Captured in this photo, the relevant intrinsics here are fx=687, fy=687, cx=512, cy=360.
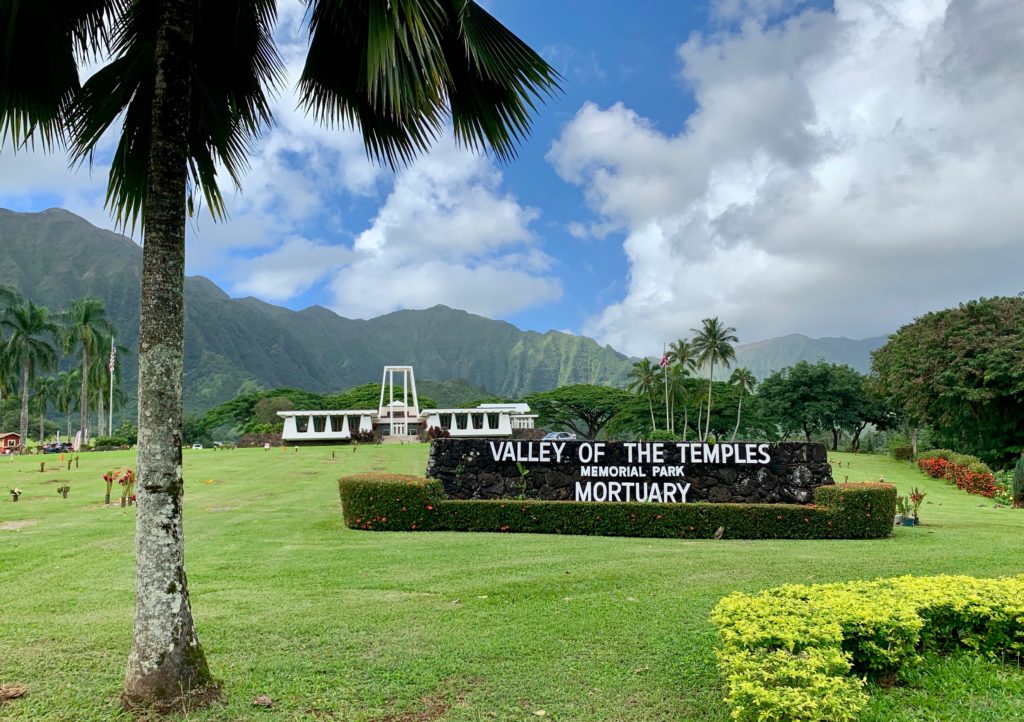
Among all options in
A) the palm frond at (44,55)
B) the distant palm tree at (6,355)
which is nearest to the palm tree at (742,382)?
the distant palm tree at (6,355)

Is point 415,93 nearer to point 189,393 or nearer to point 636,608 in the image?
point 636,608

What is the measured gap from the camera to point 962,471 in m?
24.5

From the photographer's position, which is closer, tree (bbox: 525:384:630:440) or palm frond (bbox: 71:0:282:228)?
palm frond (bbox: 71:0:282:228)

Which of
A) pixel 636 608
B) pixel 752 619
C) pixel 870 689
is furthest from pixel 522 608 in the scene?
pixel 870 689

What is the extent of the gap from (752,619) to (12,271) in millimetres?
190101

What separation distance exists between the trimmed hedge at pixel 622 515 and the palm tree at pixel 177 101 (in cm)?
691

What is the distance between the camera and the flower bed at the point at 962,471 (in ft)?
74.1

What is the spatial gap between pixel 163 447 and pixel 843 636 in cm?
401

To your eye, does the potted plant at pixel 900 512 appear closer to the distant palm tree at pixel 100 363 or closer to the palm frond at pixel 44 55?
the palm frond at pixel 44 55

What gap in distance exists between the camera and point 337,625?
539cm

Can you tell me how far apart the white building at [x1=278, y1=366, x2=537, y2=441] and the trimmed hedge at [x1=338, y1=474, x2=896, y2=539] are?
32.3 meters

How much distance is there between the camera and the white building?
43906 mm

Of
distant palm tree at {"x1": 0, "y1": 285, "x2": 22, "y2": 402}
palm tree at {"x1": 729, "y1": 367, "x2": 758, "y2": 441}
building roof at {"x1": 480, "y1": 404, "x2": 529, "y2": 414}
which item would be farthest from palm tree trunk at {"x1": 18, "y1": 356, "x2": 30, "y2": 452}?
palm tree at {"x1": 729, "y1": 367, "x2": 758, "y2": 441}

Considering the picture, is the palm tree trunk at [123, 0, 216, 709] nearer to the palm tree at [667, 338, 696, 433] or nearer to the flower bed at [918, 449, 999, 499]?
the flower bed at [918, 449, 999, 499]
